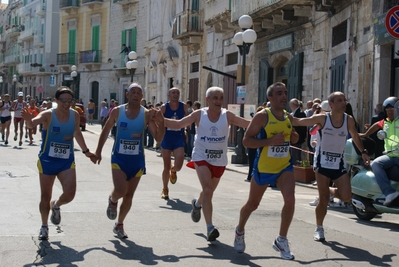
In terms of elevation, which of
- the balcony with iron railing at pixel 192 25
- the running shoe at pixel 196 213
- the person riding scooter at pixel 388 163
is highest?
the balcony with iron railing at pixel 192 25

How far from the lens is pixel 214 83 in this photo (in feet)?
103

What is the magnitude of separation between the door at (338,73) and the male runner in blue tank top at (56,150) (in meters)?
11.7

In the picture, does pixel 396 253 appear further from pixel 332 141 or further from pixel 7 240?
pixel 7 240

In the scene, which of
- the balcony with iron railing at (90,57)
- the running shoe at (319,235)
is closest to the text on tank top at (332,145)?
the running shoe at (319,235)

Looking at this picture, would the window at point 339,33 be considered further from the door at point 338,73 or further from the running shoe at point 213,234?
the running shoe at point 213,234

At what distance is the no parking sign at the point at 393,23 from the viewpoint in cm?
1126

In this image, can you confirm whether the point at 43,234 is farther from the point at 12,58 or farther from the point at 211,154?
the point at 12,58

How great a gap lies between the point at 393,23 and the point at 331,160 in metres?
3.87

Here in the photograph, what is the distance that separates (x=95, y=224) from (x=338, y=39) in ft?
39.4

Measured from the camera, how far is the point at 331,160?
840 cm

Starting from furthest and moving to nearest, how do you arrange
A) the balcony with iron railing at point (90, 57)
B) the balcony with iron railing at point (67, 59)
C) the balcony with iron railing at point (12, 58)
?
the balcony with iron railing at point (12, 58) < the balcony with iron railing at point (67, 59) < the balcony with iron railing at point (90, 57)

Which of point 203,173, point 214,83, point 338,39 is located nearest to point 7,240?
point 203,173

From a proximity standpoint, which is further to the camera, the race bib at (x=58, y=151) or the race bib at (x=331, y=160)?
the race bib at (x=331, y=160)

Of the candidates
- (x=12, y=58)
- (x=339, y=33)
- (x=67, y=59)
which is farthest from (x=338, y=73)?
(x=12, y=58)
